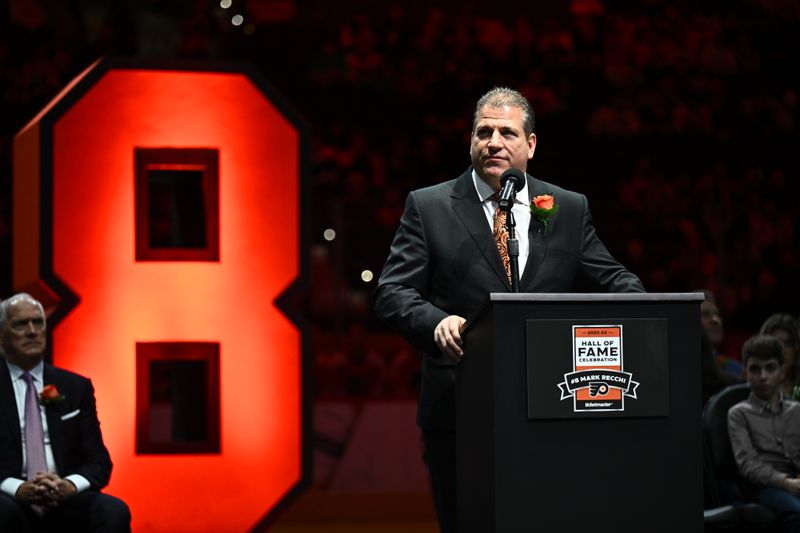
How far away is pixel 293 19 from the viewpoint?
54.4 ft

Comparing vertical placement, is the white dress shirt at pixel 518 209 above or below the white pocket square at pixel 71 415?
above

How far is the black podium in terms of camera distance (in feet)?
9.31

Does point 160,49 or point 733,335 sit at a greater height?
point 160,49

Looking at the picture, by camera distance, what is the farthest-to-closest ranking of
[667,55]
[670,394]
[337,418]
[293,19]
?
[293,19], [667,55], [337,418], [670,394]

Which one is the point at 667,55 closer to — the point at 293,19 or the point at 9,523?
the point at 293,19

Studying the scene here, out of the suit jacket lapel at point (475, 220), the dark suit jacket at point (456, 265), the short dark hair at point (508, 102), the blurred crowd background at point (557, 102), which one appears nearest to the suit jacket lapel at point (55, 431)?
the dark suit jacket at point (456, 265)

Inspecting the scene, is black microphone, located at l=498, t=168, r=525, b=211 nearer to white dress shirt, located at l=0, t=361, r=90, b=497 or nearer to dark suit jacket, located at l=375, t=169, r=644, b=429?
dark suit jacket, located at l=375, t=169, r=644, b=429

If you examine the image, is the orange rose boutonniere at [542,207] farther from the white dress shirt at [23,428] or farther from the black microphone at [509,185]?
the white dress shirt at [23,428]

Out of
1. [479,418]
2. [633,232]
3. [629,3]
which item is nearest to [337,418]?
[633,232]

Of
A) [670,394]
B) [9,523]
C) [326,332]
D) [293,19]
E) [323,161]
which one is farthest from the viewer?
[293,19]

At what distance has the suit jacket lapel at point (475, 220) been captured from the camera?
3.35 m

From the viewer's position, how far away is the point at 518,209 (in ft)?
11.3

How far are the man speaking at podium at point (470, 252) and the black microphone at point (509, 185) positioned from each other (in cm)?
7

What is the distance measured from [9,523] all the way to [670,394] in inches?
110
